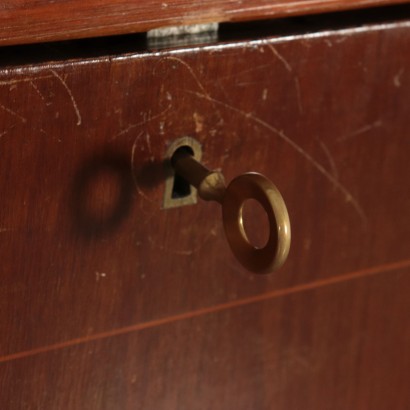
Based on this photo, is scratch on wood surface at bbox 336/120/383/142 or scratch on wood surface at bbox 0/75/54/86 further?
scratch on wood surface at bbox 336/120/383/142

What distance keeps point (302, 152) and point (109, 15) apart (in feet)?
0.51

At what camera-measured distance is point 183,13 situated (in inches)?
16.9

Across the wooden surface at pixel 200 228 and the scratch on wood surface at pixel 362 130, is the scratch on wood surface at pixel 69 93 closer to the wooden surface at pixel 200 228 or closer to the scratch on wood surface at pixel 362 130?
the wooden surface at pixel 200 228

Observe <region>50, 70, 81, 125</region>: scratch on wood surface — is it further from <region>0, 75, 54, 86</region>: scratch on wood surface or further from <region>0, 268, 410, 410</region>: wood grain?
<region>0, 268, 410, 410</region>: wood grain

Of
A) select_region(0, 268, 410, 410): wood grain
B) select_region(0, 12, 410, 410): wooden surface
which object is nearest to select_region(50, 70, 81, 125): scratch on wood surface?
select_region(0, 12, 410, 410): wooden surface

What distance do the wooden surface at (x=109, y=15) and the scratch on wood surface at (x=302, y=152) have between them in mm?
45

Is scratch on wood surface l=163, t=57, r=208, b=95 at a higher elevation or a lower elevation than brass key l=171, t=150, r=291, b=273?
higher

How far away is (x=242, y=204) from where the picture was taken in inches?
17.2

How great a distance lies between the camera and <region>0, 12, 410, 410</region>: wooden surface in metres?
0.44

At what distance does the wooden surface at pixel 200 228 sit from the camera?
0.44 meters

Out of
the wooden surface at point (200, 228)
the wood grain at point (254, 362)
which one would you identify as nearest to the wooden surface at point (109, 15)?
the wooden surface at point (200, 228)

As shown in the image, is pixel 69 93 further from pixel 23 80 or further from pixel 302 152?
pixel 302 152

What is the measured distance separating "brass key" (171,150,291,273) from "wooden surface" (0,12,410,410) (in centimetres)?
3

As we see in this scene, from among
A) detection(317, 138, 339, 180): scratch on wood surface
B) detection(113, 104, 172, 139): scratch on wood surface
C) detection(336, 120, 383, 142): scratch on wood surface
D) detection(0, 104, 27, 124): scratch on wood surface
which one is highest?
detection(336, 120, 383, 142): scratch on wood surface
